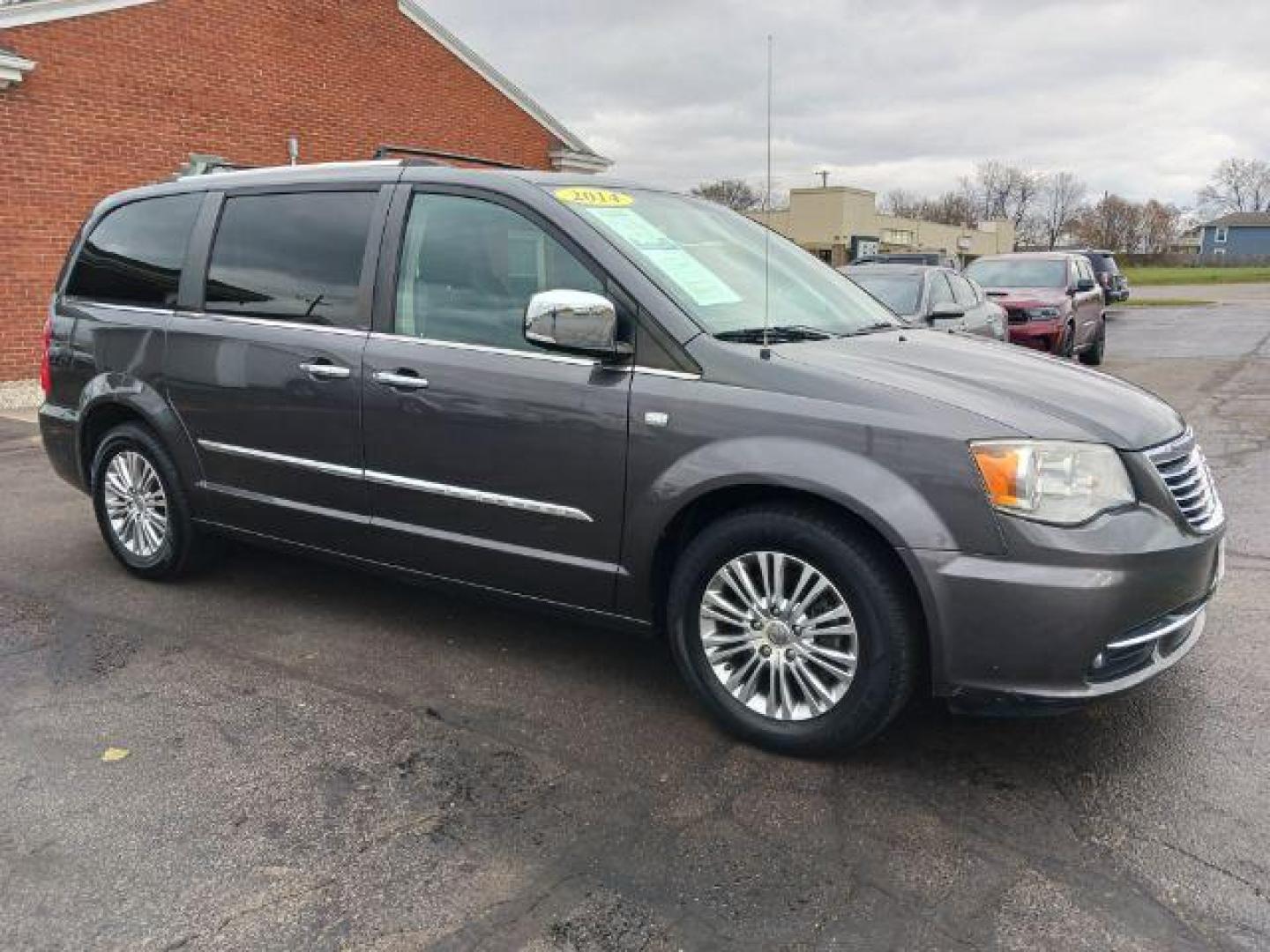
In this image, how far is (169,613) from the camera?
15.6ft

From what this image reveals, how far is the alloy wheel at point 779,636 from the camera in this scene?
10.6ft

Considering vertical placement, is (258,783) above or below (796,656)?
below

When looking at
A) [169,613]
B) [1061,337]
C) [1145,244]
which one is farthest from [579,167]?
[1145,244]

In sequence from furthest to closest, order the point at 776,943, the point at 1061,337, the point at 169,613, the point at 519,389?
the point at 1061,337 → the point at 169,613 → the point at 519,389 → the point at 776,943

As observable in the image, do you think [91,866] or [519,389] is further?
[519,389]

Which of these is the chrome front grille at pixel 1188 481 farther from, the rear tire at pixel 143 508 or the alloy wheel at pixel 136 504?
the alloy wheel at pixel 136 504

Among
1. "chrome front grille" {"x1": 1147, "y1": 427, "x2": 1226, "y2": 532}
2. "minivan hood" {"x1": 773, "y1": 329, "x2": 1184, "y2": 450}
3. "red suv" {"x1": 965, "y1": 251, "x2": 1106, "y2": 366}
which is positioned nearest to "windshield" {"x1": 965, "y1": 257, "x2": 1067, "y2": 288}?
"red suv" {"x1": 965, "y1": 251, "x2": 1106, "y2": 366}

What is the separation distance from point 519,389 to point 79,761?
6.12 ft

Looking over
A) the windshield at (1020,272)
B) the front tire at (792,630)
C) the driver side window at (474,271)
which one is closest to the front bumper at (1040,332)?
the windshield at (1020,272)

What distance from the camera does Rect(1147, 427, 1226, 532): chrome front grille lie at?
126 inches

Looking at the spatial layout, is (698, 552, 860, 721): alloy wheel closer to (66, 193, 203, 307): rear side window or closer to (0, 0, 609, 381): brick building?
(66, 193, 203, 307): rear side window

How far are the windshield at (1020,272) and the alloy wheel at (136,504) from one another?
11363 millimetres

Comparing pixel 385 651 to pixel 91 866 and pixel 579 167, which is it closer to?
pixel 91 866

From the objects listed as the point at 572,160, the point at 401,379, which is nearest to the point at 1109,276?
the point at 572,160
